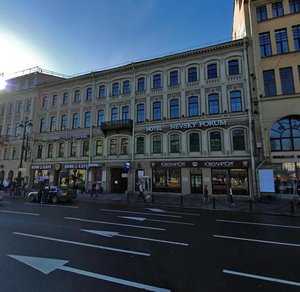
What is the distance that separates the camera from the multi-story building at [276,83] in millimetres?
20969

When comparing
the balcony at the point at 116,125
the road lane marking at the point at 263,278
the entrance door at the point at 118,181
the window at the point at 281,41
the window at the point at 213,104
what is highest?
the window at the point at 281,41

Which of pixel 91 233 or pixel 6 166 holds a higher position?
pixel 6 166

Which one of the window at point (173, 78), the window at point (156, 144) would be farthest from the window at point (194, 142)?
the window at point (173, 78)

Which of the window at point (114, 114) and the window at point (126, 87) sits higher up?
the window at point (126, 87)

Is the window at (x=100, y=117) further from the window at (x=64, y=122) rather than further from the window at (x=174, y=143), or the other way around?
the window at (x=174, y=143)

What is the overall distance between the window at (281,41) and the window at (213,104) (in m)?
7.97

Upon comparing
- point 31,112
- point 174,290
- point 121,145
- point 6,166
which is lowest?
point 174,290

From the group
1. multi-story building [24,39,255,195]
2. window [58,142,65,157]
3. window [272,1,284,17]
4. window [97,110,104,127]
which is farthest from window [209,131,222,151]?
window [58,142,65,157]

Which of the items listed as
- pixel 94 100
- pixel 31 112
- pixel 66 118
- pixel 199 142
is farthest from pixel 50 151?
pixel 199 142

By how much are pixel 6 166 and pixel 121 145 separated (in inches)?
878

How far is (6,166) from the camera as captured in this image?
117ft

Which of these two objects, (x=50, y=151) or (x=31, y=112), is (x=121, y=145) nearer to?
(x=50, y=151)

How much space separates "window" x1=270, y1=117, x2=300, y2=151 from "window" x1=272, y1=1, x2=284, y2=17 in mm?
11997

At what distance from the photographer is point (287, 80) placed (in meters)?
22.1
